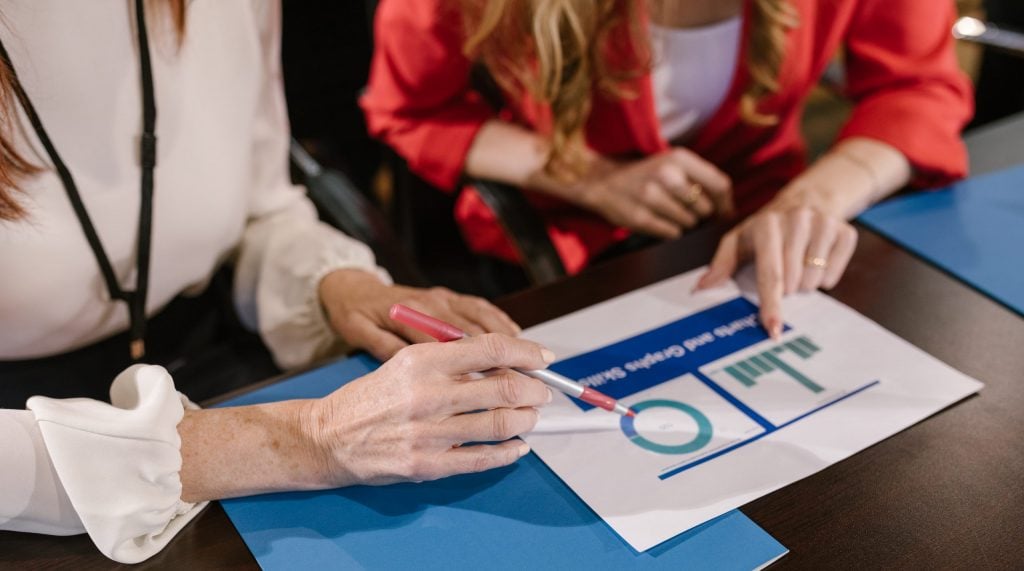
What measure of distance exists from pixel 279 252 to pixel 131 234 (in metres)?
0.19

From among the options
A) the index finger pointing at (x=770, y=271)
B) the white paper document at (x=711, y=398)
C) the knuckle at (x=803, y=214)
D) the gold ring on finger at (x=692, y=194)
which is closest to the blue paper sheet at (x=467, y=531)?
the white paper document at (x=711, y=398)

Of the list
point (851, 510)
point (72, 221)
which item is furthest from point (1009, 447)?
point (72, 221)

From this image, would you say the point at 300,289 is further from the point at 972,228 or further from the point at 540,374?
the point at 972,228

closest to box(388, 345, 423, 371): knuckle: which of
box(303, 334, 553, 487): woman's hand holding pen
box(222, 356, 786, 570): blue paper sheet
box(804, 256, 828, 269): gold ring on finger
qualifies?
box(303, 334, 553, 487): woman's hand holding pen

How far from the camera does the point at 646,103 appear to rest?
1294mm

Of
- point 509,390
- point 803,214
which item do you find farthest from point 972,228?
point 509,390

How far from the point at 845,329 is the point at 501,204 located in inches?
22.3

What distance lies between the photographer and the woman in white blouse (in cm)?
70

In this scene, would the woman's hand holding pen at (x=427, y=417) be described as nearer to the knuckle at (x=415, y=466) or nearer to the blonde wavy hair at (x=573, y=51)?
the knuckle at (x=415, y=466)

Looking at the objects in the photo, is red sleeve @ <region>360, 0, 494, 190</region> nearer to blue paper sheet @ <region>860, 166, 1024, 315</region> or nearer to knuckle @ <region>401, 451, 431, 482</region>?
blue paper sheet @ <region>860, 166, 1024, 315</region>

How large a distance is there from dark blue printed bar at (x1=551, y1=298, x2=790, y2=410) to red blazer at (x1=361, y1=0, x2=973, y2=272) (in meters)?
0.43

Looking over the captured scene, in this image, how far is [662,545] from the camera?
688mm

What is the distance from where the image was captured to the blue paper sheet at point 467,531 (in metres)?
0.67

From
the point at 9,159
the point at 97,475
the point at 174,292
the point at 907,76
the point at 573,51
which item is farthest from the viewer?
the point at 907,76
